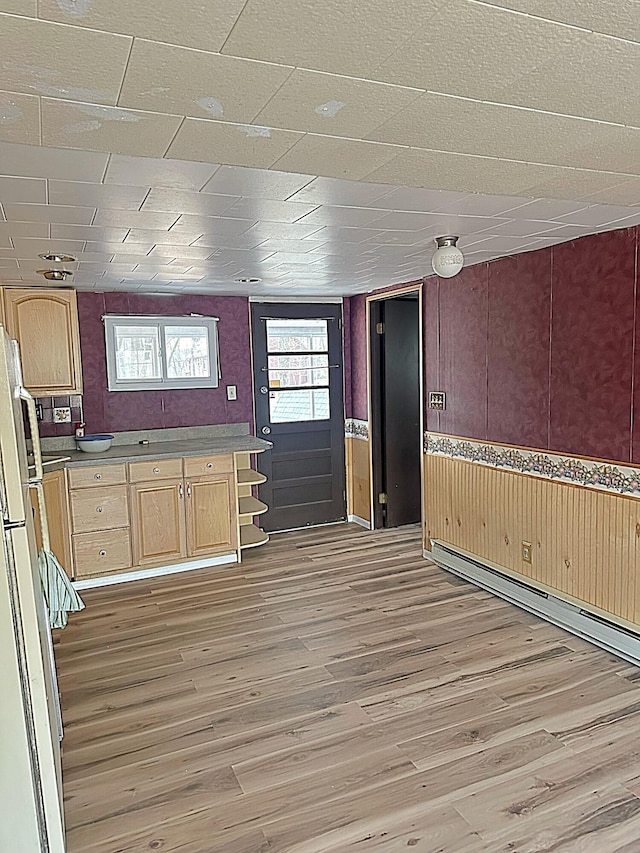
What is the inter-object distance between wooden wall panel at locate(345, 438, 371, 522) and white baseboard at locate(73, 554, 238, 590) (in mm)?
1473

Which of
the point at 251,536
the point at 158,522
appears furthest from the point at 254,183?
the point at 251,536

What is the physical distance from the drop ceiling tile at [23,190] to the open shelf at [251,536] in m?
3.31

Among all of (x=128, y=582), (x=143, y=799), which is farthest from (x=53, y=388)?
(x=143, y=799)

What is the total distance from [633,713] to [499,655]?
712 millimetres

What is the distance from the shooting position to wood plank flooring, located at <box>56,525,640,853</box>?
208cm

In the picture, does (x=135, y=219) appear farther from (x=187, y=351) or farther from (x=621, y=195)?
(x=187, y=351)

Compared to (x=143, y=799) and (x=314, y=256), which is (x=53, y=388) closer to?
(x=314, y=256)

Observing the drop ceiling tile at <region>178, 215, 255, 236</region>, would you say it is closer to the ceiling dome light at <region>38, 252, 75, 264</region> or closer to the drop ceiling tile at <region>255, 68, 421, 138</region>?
the ceiling dome light at <region>38, 252, 75, 264</region>

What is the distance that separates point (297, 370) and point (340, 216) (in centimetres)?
314

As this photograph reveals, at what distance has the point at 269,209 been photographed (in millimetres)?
2426

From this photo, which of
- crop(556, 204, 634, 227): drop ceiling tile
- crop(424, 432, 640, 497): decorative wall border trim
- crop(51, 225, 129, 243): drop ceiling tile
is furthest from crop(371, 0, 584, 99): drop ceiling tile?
crop(424, 432, 640, 497): decorative wall border trim

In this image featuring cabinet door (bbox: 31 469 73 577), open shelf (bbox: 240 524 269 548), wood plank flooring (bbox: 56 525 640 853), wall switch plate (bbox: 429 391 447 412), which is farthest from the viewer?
open shelf (bbox: 240 524 269 548)

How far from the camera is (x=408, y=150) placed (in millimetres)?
1808

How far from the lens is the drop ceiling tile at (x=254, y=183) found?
6.49 ft
